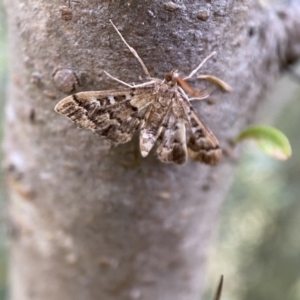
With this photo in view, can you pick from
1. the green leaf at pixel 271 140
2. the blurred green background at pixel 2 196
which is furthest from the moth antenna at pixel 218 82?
the blurred green background at pixel 2 196

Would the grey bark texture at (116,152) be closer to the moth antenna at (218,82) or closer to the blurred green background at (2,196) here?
the moth antenna at (218,82)

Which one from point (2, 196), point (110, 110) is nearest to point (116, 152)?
point (110, 110)

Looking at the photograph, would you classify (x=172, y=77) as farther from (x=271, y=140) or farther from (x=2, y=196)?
(x=2, y=196)

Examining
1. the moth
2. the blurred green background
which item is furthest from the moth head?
the blurred green background

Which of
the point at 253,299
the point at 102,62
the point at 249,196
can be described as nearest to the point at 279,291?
the point at 253,299

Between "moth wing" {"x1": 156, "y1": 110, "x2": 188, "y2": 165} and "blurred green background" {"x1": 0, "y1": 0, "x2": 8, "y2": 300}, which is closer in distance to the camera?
"moth wing" {"x1": 156, "y1": 110, "x2": 188, "y2": 165}

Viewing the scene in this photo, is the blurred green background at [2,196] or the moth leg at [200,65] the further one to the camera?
the blurred green background at [2,196]

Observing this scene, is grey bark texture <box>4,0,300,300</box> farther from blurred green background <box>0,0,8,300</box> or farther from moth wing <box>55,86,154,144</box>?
blurred green background <box>0,0,8,300</box>
